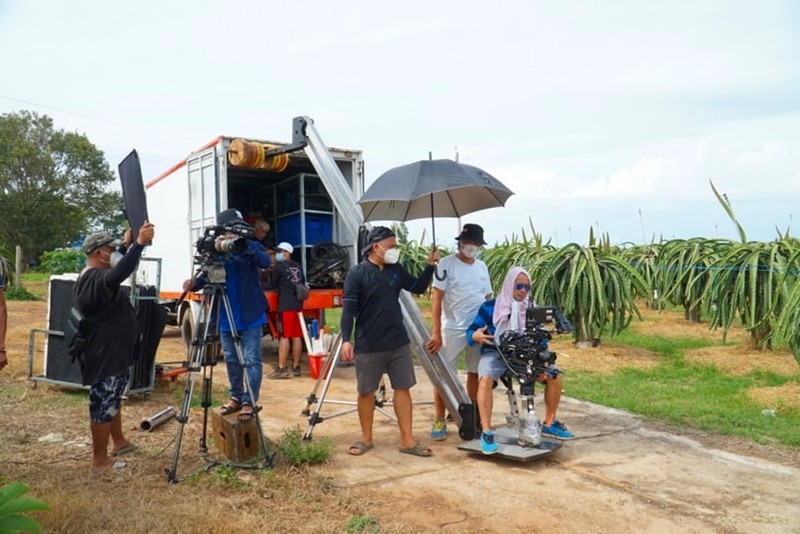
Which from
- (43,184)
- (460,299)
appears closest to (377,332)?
(460,299)

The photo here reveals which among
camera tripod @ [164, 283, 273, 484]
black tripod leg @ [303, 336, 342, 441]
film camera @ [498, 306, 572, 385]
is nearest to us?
camera tripod @ [164, 283, 273, 484]

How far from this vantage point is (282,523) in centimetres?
343

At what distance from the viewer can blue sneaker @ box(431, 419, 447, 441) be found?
5100mm

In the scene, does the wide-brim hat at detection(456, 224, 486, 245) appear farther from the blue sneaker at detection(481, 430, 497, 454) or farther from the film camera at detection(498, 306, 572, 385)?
the blue sneaker at detection(481, 430, 497, 454)

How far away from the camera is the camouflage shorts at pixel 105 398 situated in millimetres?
4281

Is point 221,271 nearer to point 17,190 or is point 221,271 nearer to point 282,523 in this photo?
point 282,523

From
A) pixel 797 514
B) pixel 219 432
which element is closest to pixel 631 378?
pixel 797 514

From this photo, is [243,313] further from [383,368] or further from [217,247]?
[383,368]

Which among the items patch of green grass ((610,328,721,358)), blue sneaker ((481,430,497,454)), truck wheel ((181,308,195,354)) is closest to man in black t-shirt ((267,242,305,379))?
truck wheel ((181,308,195,354))

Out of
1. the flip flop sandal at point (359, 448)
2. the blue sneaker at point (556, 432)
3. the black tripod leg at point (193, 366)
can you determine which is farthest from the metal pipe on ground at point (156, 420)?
the blue sneaker at point (556, 432)

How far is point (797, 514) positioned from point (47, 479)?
4.54 metres

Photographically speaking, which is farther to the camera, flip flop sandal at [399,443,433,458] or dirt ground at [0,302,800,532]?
flip flop sandal at [399,443,433,458]

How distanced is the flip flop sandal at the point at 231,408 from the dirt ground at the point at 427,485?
0.30 m

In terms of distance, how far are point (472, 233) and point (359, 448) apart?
1.90 meters
